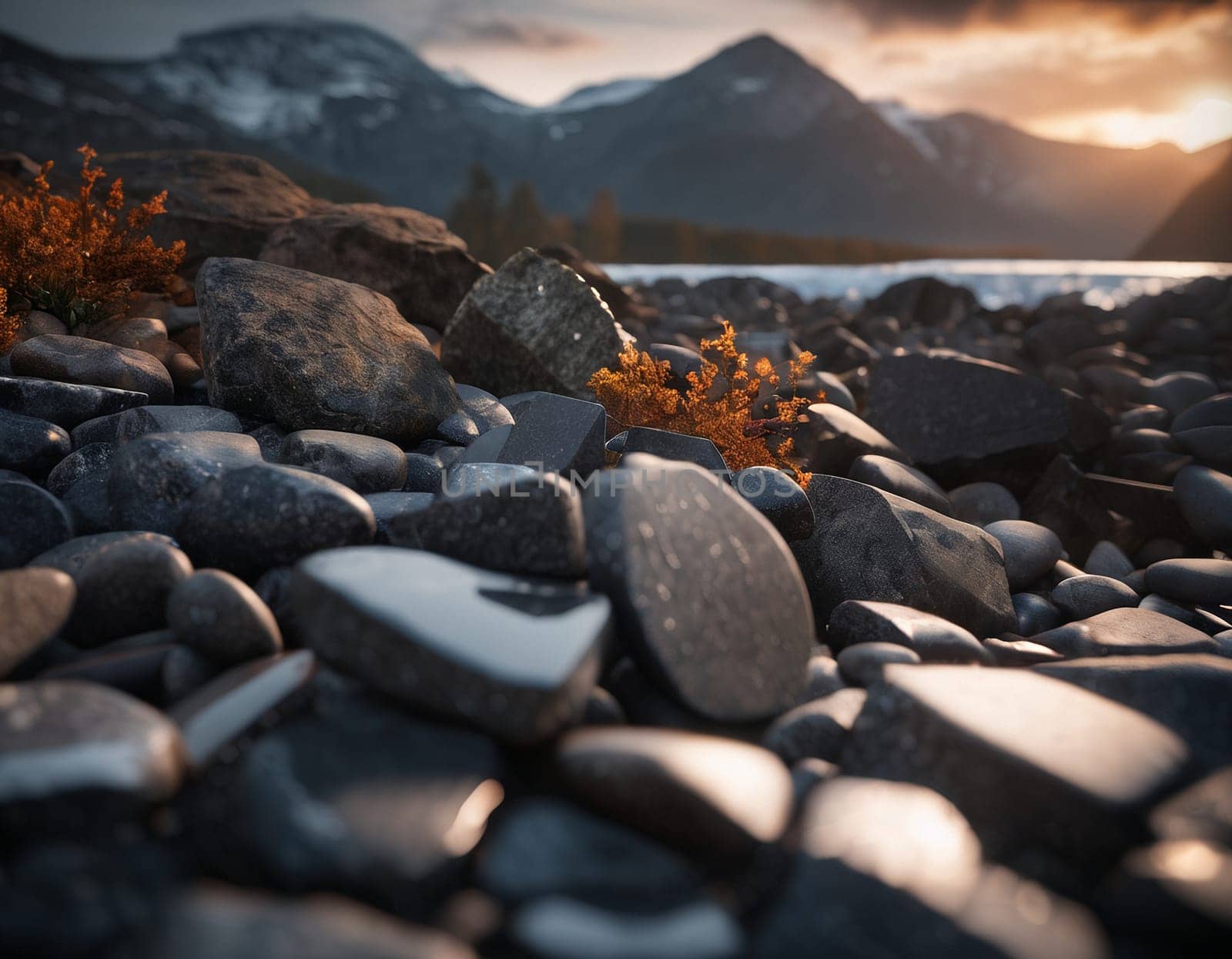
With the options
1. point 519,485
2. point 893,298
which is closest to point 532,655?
point 519,485

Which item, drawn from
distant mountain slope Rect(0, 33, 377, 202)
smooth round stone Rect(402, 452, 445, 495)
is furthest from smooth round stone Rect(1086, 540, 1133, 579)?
distant mountain slope Rect(0, 33, 377, 202)

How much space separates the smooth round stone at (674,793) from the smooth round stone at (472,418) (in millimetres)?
2435

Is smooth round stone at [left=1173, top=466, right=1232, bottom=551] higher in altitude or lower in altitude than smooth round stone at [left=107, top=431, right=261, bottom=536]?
lower

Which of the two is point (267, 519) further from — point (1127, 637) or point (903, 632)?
point (1127, 637)

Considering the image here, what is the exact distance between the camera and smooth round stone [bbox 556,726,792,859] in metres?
1.71

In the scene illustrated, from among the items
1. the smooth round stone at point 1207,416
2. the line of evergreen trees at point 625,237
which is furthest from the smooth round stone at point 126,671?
the line of evergreen trees at point 625,237

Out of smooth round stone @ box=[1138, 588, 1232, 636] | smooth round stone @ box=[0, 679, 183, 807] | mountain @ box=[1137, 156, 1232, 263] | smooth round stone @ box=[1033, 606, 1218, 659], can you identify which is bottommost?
smooth round stone @ box=[1138, 588, 1232, 636]

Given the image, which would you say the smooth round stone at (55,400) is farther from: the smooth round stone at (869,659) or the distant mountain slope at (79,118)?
the distant mountain slope at (79,118)

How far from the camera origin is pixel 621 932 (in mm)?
1429

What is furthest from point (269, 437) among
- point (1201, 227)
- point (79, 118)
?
point (79, 118)

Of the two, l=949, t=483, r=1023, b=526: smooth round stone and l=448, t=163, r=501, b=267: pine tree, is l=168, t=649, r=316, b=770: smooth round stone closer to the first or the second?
l=949, t=483, r=1023, b=526: smooth round stone

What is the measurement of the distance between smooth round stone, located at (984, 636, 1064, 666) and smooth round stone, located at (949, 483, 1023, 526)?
6.72ft

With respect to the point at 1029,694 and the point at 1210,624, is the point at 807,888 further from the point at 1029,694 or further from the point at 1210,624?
the point at 1210,624

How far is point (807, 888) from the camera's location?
158cm
